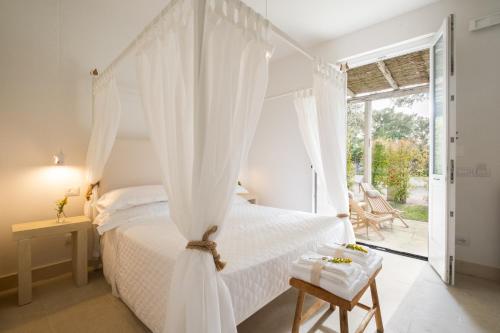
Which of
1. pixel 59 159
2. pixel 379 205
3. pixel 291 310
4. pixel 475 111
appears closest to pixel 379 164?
pixel 379 205

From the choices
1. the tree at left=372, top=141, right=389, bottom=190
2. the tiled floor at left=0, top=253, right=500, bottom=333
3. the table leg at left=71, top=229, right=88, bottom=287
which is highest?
the tree at left=372, top=141, right=389, bottom=190

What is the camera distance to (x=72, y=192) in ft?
8.77

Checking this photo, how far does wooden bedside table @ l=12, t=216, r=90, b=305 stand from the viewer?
2107mm

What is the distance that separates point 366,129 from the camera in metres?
5.17

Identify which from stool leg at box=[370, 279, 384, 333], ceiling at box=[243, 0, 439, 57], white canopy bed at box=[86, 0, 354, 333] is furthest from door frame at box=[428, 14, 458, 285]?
white canopy bed at box=[86, 0, 354, 333]

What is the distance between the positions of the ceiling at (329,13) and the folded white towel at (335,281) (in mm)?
2999

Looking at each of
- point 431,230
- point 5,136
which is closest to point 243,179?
point 431,230

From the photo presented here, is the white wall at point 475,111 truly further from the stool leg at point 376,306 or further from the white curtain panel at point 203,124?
the white curtain panel at point 203,124

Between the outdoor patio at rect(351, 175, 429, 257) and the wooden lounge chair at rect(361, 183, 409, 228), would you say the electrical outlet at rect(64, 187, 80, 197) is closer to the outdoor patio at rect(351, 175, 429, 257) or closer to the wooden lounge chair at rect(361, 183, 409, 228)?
the outdoor patio at rect(351, 175, 429, 257)

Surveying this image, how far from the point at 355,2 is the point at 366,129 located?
2929mm

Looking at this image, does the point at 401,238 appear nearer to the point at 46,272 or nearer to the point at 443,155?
the point at 443,155

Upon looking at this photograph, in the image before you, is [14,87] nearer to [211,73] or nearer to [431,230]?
[211,73]

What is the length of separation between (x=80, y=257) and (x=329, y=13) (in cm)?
416

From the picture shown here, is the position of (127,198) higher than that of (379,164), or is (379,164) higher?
(379,164)
